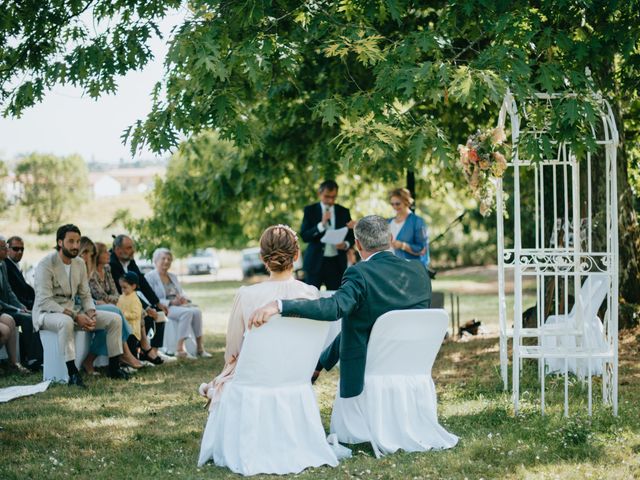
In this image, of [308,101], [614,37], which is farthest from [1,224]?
[614,37]

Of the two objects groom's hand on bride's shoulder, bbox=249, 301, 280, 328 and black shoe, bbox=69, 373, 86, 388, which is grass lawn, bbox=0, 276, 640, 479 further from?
groom's hand on bride's shoulder, bbox=249, 301, 280, 328

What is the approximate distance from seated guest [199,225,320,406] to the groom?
0.32 m

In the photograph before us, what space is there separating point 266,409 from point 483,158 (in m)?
3.23

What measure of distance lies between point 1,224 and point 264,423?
34952mm

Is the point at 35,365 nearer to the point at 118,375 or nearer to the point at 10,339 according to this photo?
the point at 10,339

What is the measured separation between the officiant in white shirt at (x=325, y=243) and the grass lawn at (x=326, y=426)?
2198 millimetres

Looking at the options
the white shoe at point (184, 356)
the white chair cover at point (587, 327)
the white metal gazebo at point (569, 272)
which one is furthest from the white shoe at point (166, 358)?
the white chair cover at point (587, 327)

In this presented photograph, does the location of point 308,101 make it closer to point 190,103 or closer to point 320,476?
point 190,103

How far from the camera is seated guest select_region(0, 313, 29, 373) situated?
876 cm

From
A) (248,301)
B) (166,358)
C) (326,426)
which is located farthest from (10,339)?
(248,301)

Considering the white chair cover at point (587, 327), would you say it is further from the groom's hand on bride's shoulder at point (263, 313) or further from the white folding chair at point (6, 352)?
the white folding chair at point (6, 352)

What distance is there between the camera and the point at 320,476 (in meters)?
4.88

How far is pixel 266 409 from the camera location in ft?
16.5

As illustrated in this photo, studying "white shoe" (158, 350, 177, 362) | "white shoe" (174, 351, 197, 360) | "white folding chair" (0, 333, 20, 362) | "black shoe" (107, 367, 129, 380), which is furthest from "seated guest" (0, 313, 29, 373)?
"white shoe" (174, 351, 197, 360)
